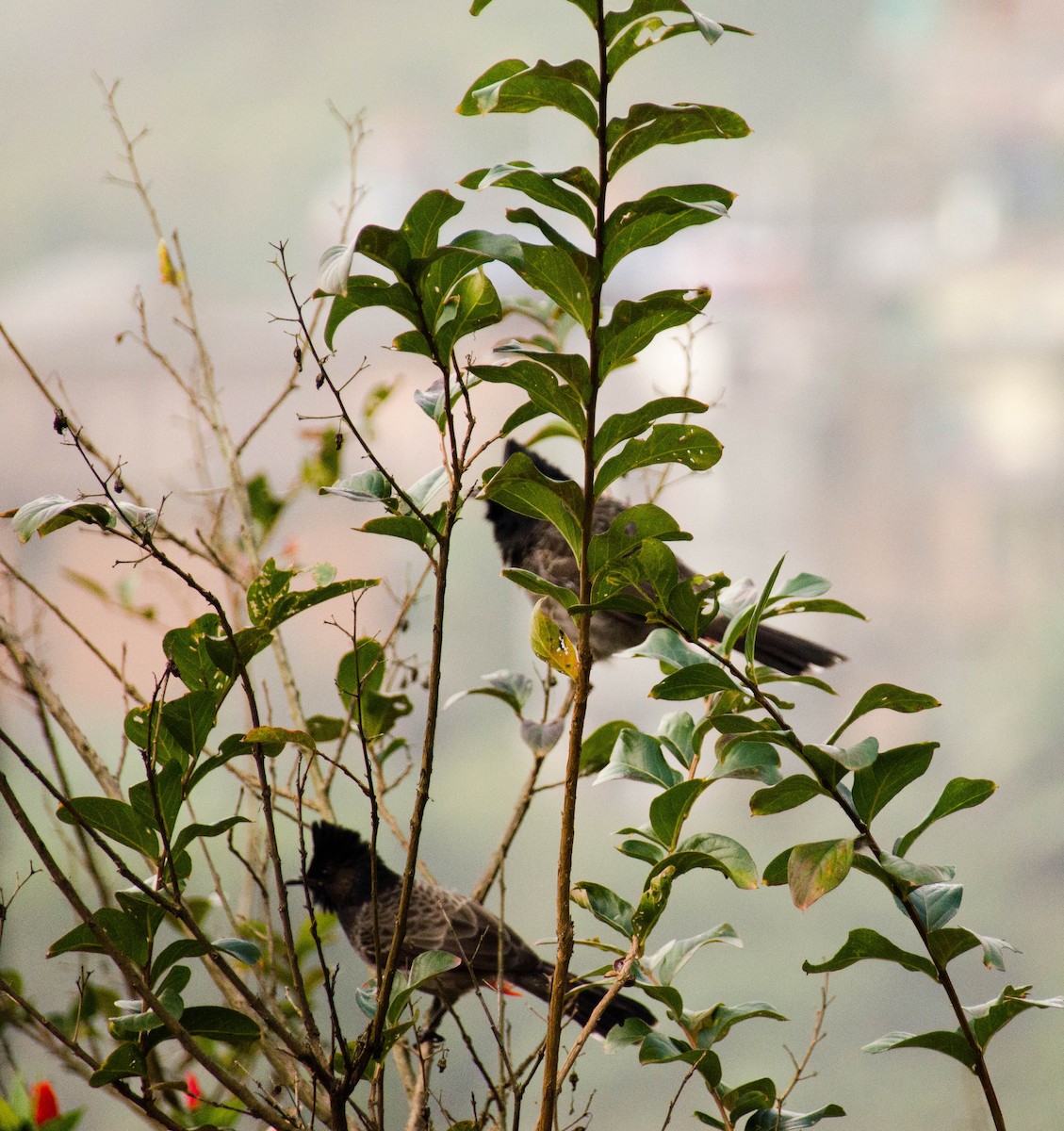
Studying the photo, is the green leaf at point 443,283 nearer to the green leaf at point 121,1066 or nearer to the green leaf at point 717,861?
the green leaf at point 717,861

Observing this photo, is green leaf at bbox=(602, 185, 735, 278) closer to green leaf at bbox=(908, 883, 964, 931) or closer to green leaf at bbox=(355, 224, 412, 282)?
green leaf at bbox=(355, 224, 412, 282)

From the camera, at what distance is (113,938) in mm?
Result: 567

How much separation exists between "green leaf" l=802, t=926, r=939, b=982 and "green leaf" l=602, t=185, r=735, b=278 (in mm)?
355

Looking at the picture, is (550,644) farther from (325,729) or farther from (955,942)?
(325,729)

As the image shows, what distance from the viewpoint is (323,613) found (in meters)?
2.05

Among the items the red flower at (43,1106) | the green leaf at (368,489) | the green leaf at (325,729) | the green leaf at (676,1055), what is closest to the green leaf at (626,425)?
the green leaf at (368,489)

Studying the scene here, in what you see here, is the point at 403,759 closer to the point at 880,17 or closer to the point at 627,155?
the point at 880,17

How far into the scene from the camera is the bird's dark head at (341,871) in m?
1.34

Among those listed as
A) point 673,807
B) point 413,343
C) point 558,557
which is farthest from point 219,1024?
point 558,557

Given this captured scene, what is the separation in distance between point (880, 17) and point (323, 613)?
4.84 feet

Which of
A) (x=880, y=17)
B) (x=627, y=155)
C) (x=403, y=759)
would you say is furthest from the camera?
(x=403, y=759)

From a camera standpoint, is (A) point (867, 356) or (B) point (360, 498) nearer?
(B) point (360, 498)

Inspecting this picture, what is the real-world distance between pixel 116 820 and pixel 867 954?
0.39 m

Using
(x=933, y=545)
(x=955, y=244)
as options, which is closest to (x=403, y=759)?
(x=933, y=545)
